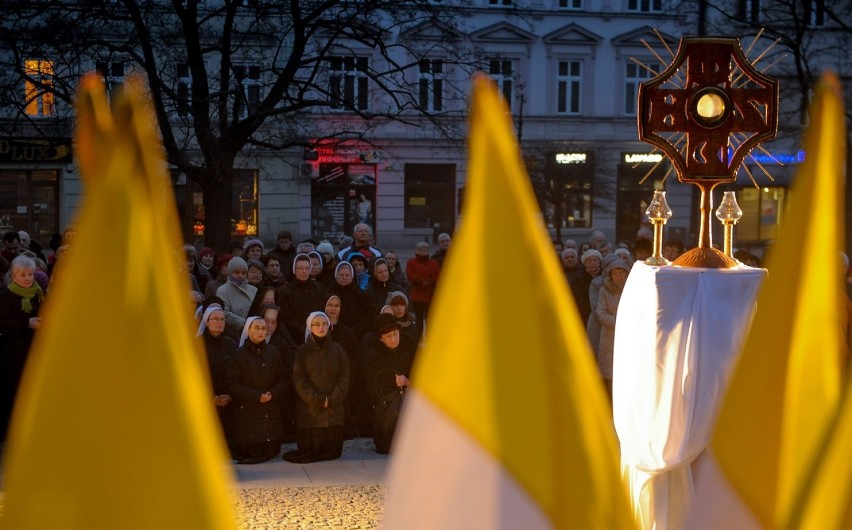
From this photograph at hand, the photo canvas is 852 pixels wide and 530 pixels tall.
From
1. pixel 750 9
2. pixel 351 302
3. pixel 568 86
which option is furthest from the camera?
pixel 568 86

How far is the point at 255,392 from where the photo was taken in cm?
855

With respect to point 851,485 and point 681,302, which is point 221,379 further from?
point 851,485

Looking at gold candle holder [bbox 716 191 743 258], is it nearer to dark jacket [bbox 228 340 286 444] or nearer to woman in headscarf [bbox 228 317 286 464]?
woman in headscarf [bbox 228 317 286 464]

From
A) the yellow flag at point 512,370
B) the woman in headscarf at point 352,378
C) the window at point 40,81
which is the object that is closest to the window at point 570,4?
the window at point 40,81

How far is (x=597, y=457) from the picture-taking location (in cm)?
199

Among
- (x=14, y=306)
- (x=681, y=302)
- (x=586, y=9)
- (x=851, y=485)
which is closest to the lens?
(x=851, y=485)

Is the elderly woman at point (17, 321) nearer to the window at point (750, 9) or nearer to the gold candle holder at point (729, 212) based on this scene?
the gold candle holder at point (729, 212)

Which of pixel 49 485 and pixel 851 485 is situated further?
pixel 851 485

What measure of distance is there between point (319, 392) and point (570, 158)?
946 inches

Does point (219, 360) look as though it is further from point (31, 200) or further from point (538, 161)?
point (31, 200)

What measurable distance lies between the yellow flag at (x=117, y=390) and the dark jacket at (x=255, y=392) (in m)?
6.88

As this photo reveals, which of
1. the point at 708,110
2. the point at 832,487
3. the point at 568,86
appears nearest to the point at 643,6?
the point at 568,86

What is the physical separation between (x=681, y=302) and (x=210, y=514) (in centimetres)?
324

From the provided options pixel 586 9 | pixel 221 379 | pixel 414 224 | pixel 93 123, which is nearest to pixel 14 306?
pixel 221 379
